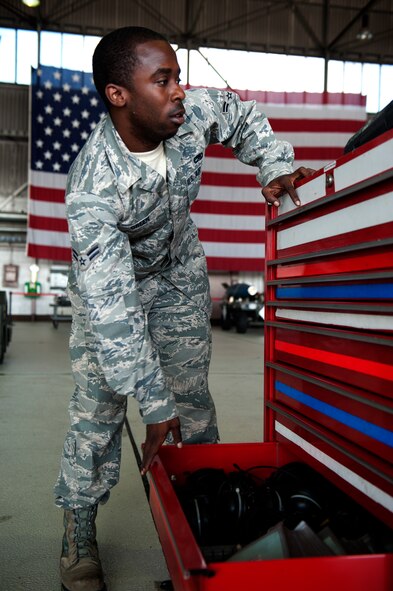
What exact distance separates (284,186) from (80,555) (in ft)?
3.17

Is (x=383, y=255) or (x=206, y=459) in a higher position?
(x=383, y=255)

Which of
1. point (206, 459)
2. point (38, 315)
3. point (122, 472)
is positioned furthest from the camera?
point (38, 315)

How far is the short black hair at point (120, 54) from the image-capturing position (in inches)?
44.8

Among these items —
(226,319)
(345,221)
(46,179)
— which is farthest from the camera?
(226,319)

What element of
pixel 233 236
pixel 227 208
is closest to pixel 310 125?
pixel 227 208

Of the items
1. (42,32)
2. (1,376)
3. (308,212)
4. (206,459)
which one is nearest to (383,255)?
(308,212)

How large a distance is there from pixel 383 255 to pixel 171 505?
0.53 m

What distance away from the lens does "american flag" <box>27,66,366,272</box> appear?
30.5ft

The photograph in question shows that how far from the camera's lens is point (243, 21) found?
12367 mm

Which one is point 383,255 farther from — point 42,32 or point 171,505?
point 42,32

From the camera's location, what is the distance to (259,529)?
1110 mm

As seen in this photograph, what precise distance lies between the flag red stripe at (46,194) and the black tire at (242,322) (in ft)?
12.2

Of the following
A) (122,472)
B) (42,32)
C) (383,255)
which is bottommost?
(122,472)

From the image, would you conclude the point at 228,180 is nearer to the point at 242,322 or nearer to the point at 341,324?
the point at 242,322
